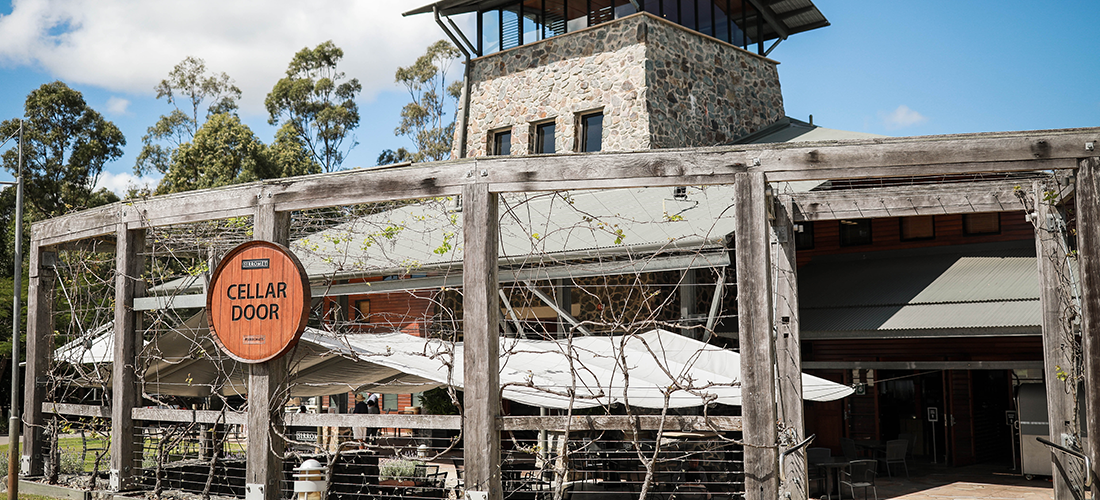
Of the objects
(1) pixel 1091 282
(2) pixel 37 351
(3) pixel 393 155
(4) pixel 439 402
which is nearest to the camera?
(1) pixel 1091 282

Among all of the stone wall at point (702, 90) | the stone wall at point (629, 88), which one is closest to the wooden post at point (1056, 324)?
the stone wall at point (702, 90)

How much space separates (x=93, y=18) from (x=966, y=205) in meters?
77.4

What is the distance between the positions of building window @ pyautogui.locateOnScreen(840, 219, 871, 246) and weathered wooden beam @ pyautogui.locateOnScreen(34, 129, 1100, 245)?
10335mm

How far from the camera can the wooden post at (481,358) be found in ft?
17.2

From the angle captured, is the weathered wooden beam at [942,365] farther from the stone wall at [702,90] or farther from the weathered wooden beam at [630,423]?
the weathered wooden beam at [630,423]

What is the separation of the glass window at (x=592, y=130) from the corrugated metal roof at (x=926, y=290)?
529 centimetres

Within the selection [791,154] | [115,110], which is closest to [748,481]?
[791,154]

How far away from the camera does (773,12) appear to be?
19969 mm

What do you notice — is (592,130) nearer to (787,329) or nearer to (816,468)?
(816,468)

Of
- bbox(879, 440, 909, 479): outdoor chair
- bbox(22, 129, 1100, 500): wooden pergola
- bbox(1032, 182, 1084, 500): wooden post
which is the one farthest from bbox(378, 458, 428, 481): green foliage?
bbox(1032, 182, 1084, 500): wooden post

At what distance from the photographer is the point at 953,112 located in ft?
177

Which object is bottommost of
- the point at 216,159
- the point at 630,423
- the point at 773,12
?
the point at 630,423

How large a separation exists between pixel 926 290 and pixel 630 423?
8931 millimetres

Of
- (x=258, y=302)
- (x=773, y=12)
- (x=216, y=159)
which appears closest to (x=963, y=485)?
(x=258, y=302)
